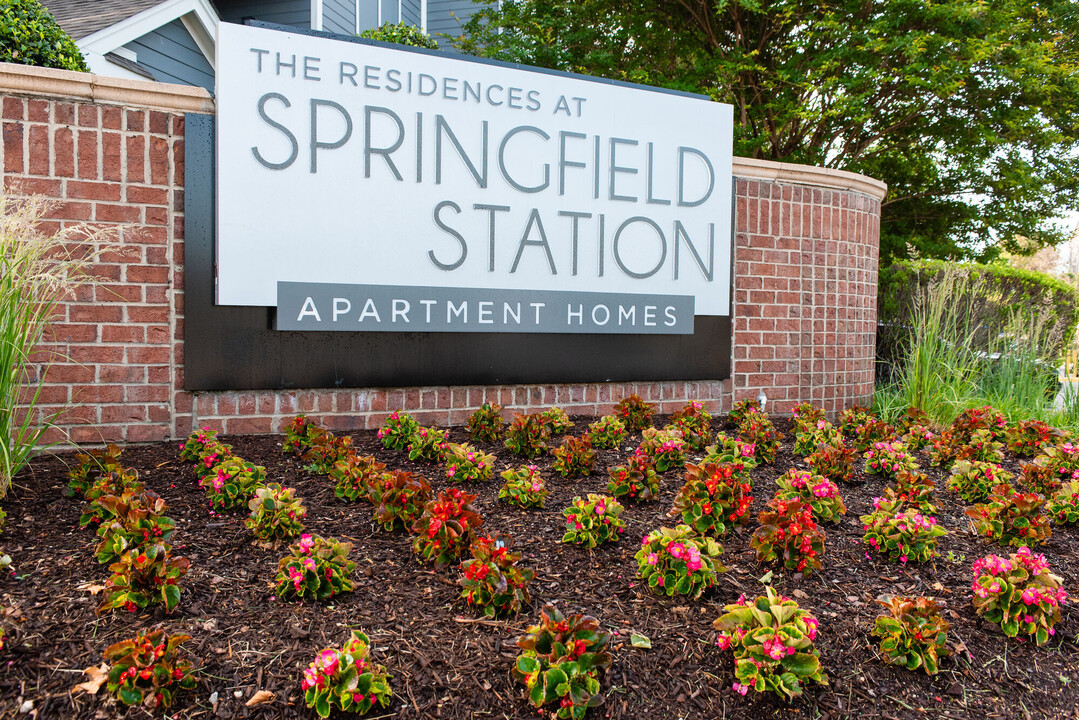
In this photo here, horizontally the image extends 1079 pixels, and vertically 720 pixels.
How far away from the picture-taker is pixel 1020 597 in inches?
80.3

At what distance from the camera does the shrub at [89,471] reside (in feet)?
8.42

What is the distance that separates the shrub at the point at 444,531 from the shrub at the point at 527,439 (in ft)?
3.69

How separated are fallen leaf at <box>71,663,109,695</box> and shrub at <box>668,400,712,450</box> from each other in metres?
2.55

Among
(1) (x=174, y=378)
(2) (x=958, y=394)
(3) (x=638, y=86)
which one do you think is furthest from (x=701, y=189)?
(1) (x=174, y=378)

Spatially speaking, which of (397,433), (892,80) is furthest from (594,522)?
(892,80)

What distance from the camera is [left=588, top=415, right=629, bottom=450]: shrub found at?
3631 mm

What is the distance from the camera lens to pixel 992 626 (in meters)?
2.08

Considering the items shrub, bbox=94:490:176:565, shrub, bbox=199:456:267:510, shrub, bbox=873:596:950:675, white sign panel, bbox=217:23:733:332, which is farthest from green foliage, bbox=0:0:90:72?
shrub, bbox=873:596:950:675

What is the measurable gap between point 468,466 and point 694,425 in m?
1.45

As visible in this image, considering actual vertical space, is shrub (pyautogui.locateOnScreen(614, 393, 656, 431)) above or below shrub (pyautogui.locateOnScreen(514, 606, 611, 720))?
above

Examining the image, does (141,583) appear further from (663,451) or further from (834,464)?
(834,464)

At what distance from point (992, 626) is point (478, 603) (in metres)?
1.48

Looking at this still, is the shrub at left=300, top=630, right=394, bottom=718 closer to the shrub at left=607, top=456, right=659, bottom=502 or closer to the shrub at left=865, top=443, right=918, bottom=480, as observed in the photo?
the shrub at left=607, top=456, right=659, bottom=502

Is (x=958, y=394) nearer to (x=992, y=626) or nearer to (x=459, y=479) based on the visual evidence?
(x=992, y=626)
